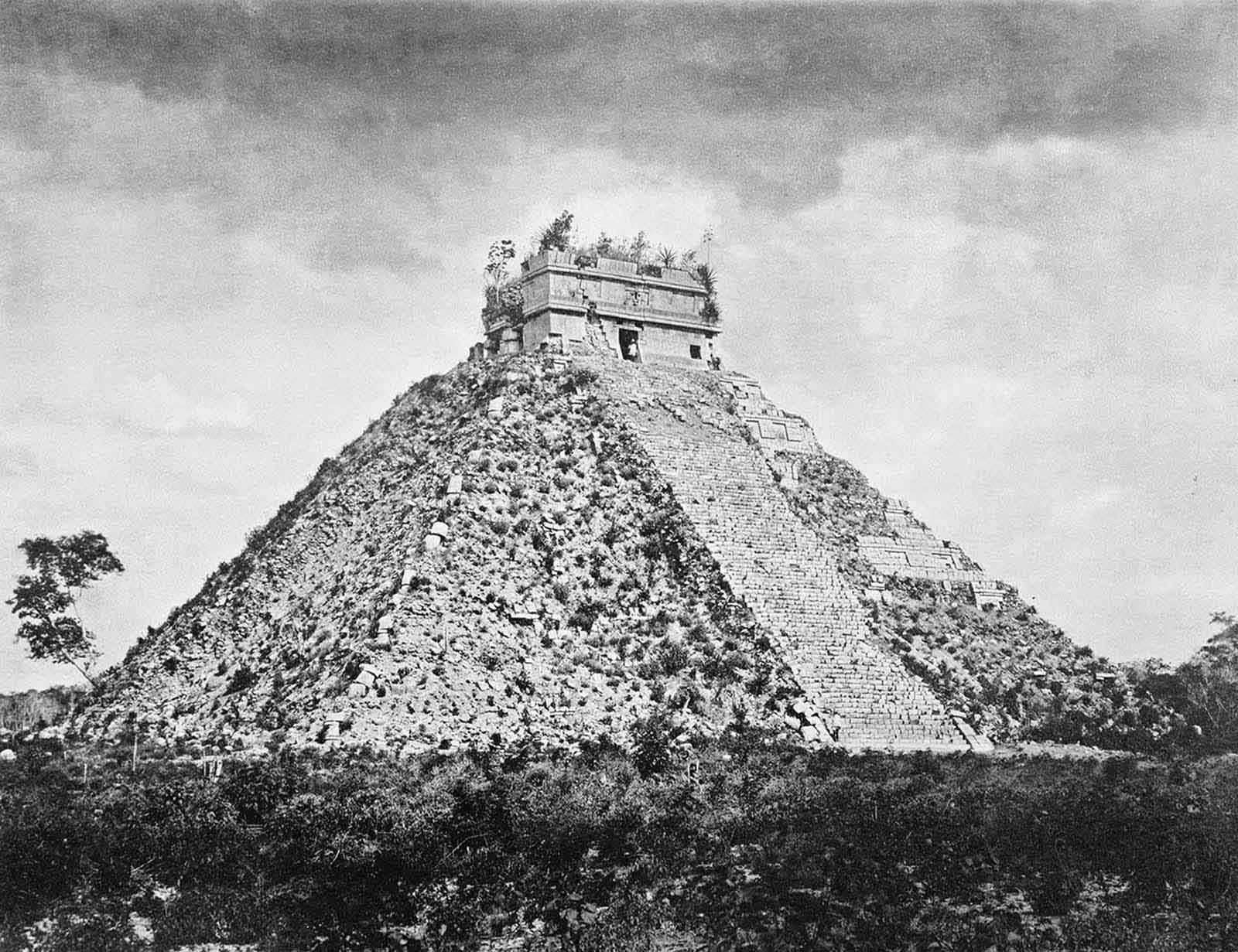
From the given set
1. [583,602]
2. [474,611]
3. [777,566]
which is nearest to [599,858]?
[474,611]

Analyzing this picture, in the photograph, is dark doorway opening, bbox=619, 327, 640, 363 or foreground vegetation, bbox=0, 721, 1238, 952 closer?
foreground vegetation, bbox=0, 721, 1238, 952

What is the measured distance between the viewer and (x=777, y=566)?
36.2 metres

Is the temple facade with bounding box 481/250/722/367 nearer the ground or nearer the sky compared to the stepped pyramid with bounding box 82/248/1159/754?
nearer the sky

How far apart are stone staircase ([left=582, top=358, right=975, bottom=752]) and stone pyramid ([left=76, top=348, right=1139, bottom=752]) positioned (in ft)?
0.31

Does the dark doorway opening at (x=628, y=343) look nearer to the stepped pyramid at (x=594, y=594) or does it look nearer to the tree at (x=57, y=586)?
the stepped pyramid at (x=594, y=594)

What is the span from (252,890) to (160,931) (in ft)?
5.22

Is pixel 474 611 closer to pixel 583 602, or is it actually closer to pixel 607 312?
pixel 583 602

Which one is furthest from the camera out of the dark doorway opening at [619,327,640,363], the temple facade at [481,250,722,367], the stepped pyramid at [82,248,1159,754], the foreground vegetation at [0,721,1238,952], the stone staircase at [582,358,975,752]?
the dark doorway opening at [619,327,640,363]

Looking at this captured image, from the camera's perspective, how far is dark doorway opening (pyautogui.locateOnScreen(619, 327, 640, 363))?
46.3 metres

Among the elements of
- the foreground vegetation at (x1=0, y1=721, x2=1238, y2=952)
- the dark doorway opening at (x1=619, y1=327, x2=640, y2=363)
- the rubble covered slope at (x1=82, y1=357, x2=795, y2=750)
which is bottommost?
the foreground vegetation at (x1=0, y1=721, x2=1238, y2=952)

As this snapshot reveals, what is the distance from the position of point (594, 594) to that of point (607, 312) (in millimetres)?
14704

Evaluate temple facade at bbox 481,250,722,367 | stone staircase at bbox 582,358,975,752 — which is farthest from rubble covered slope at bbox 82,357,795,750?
temple facade at bbox 481,250,722,367

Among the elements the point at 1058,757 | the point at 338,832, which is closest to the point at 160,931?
the point at 338,832

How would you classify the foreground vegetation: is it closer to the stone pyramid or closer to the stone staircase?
the stone pyramid
